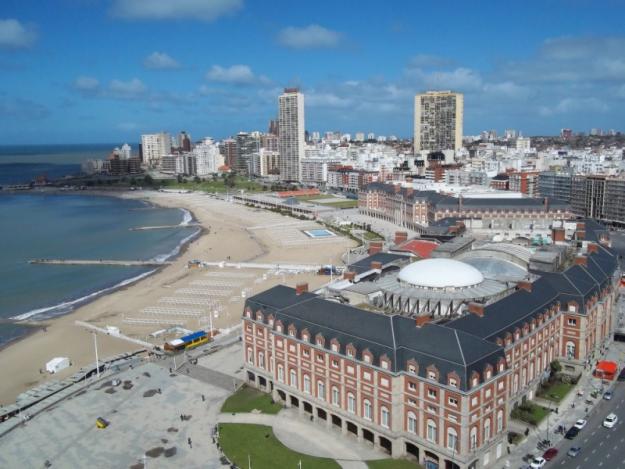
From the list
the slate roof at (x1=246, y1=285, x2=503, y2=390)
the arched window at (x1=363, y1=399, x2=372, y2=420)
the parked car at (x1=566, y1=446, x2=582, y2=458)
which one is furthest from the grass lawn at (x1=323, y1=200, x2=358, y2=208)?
the parked car at (x1=566, y1=446, x2=582, y2=458)

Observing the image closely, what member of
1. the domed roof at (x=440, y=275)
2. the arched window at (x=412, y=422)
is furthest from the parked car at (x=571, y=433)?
the domed roof at (x=440, y=275)

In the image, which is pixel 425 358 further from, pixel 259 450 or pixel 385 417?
pixel 259 450

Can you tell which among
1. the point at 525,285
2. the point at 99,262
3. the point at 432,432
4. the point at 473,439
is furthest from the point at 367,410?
the point at 99,262

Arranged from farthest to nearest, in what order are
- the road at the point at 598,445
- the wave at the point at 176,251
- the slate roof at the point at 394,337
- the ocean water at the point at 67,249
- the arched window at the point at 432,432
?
the wave at the point at 176,251
the ocean water at the point at 67,249
the road at the point at 598,445
the arched window at the point at 432,432
the slate roof at the point at 394,337

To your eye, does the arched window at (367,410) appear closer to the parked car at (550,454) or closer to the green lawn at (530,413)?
the green lawn at (530,413)

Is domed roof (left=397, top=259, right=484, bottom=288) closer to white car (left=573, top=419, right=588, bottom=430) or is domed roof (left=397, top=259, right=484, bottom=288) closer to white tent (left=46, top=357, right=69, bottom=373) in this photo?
white car (left=573, top=419, right=588, bottom=430)

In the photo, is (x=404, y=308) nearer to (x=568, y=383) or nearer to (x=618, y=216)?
(x=568, y=383)
